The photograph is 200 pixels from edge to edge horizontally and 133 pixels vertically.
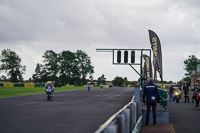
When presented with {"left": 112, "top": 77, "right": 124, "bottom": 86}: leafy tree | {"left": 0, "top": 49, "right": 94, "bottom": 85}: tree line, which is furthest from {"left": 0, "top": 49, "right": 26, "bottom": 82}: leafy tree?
{"left": 112, "top": 77, "right": 124, "bottom": 86}: leafy tree

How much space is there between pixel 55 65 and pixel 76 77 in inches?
433

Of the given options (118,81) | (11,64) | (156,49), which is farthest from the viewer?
(118,81)

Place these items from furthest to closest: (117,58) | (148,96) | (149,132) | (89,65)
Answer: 1. (89,65)
2. (117,58)
3. (148,96)
4. (149,132)

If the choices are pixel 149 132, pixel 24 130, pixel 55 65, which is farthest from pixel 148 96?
pixel 55 65

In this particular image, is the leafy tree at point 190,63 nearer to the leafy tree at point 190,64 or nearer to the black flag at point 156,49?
the leafy tree at point 190,64

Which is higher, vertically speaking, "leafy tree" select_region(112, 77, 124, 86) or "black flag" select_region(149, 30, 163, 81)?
"leafy tree" select_region(112, 77, 124, 86)

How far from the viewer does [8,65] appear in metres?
120

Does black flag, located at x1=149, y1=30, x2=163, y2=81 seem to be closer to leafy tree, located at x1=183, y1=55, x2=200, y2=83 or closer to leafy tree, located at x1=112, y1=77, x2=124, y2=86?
leafy tree, located at x1=183, y1=55, x2=200, y2=83

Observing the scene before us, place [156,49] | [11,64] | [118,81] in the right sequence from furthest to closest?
[118,81] < [11,64] < [156,49]

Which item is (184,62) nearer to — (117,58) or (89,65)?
(89,65)

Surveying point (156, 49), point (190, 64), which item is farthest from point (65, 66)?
point (156, 49)

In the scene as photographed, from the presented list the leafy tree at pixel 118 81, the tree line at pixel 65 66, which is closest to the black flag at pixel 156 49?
the tree line at pixel 65 66

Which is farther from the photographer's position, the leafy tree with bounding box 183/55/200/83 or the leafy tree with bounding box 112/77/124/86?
the leafy tree with bounding box 112/77/124/86

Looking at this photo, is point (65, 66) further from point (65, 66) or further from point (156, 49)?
point (156, 49)
